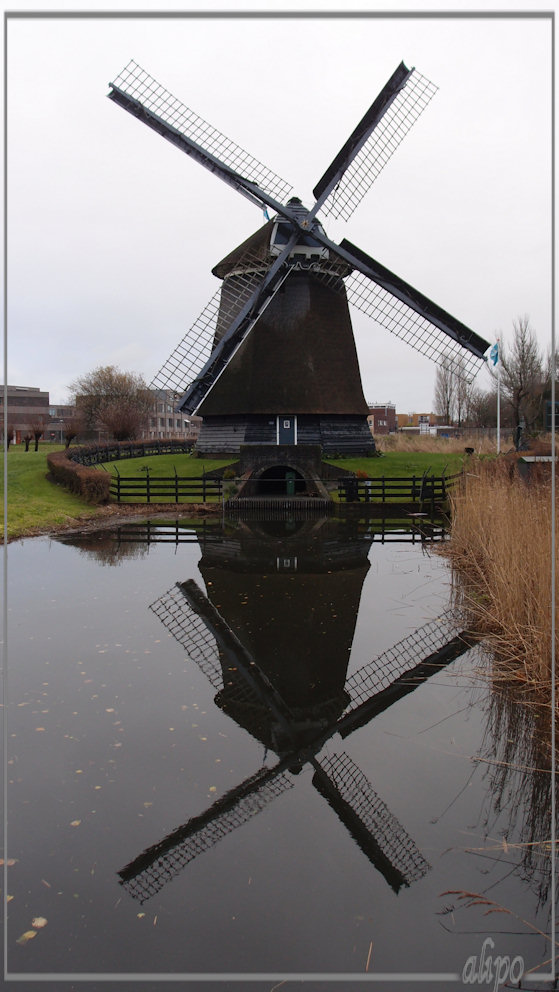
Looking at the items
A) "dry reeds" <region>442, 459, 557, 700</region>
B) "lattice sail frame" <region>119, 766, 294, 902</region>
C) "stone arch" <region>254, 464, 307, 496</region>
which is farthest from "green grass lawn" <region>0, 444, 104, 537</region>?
"lattice sail frame" <region>119, 766, 294, 902</region>

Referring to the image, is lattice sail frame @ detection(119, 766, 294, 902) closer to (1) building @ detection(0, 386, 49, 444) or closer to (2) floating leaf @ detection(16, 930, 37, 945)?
(2) floating leaf @ detection(16, 930, 37, 945)

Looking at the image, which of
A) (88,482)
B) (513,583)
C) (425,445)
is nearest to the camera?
(513,583)

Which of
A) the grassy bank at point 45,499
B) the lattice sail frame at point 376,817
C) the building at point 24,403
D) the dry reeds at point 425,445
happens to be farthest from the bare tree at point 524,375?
the building at point 24,403

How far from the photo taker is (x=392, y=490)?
2416 cm

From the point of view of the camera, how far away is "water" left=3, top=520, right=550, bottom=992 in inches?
144

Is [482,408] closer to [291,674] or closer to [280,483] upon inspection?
[280,483]

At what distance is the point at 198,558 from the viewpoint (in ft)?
46.4

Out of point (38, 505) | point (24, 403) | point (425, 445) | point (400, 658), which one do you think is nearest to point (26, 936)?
point (400, 658)

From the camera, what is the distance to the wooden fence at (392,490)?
886 inches

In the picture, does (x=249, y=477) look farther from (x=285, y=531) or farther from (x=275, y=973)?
(x=275, y=973)

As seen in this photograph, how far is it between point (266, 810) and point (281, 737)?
3.83 ft

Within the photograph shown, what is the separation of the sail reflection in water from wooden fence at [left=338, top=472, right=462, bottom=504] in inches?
333

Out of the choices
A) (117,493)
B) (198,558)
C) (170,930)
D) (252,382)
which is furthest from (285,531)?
(170,930)

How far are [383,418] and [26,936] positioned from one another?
346ft
